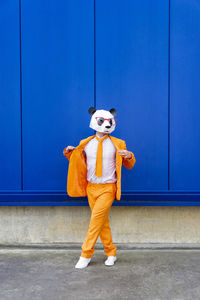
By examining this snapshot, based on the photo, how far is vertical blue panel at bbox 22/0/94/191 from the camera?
183 inches

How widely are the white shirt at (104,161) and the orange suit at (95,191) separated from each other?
0.20 ft

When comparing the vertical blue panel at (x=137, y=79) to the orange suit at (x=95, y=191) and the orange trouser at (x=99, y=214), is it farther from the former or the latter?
the orange trouser at (x=99, y=214)

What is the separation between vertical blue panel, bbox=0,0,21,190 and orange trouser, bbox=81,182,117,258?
4.67 feet

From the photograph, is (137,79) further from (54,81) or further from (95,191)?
(95,191)

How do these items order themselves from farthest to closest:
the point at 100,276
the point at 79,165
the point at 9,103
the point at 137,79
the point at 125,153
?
the point at 9,103 → the point at 137,79 → the point at 79,165 → the point at 125,153 → the point at 100,276

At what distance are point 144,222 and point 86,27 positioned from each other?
3197 millimetres

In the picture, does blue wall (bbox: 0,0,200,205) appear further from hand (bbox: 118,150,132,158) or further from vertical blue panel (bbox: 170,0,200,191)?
hand (bbox: 118,150,132,158)

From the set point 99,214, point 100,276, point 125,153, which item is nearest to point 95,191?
point 99,214

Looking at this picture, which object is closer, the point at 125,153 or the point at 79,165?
the point at 125,153

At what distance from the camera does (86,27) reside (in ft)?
15.3

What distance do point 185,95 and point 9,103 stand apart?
2.78 meters

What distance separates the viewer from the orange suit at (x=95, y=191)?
12.9ft

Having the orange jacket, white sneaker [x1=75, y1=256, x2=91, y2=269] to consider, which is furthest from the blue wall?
white sneaker [x1=75, y1=256, x2=91, y2=269]

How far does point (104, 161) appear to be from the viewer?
3.99 meters
